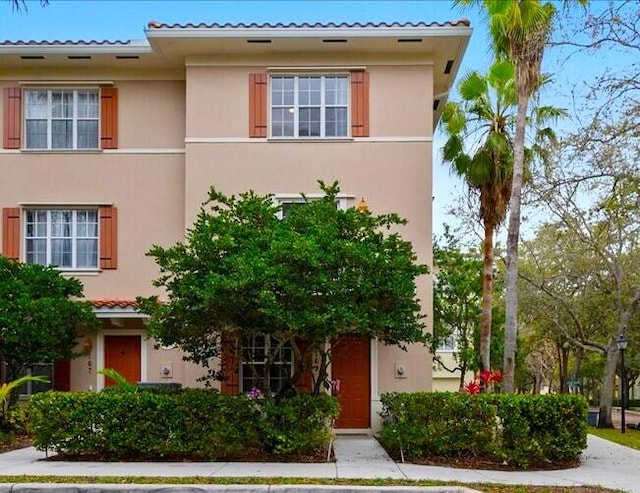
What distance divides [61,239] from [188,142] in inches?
148

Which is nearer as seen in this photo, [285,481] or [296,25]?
[285,481]

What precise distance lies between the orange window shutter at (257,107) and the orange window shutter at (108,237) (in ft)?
12.2

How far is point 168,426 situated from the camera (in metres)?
11.6

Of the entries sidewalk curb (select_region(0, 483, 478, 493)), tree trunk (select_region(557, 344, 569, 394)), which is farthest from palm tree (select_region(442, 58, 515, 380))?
tree trunk (select_region(557, 344, 569, 394))

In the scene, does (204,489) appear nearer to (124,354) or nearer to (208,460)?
(208,460)

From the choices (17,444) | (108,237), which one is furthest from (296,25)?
(17,444)

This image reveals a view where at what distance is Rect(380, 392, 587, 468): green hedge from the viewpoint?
452 inches

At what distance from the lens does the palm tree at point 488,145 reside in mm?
17344

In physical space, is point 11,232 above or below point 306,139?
below

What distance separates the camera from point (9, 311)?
14.1 m

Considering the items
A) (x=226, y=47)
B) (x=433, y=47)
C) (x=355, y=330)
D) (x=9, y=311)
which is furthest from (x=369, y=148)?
(x=9, y=311)

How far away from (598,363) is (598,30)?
37.8 metres

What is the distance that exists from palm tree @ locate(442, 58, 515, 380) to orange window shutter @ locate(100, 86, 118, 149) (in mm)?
8124

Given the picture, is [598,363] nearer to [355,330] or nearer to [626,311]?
[626,311]
